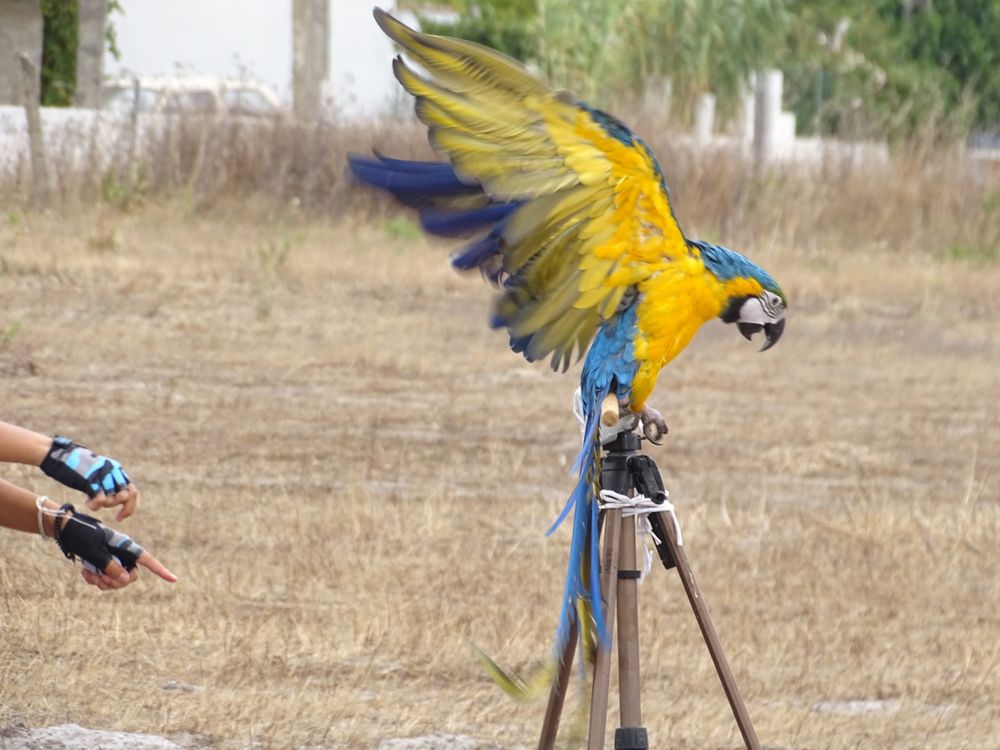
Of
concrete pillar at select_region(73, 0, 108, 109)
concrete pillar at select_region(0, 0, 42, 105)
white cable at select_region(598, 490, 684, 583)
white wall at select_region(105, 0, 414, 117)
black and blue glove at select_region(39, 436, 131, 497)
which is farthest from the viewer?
white wall at select_region(105, 0, 414, 117)

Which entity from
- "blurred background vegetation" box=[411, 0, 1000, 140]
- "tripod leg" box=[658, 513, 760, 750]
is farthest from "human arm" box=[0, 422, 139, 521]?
"blurred background vegetation" box=[411, 0, 1000, 140]

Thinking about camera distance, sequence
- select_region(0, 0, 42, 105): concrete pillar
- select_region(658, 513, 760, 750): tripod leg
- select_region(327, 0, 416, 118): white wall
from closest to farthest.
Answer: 1. select_region(658, 513, 760, 750): tripod leg
2. select_region(0, 0, 42, 105): concrete pillar
3. select_region(327, 0, 416, 118): white wall

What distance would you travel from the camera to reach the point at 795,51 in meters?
32.0

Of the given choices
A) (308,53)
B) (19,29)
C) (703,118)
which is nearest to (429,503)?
(703,118)

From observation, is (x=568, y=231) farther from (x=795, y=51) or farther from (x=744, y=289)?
(x=795, y=51)

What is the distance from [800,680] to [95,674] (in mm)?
2091

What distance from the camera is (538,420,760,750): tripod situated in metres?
3.60

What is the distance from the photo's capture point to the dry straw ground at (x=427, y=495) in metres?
4.96

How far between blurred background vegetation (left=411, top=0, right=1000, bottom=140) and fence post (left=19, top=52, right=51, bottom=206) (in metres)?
6.46

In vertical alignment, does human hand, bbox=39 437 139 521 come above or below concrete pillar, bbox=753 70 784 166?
above

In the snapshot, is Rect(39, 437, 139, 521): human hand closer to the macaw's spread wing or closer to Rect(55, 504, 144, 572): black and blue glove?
Rect(55, 504, 144, 572): black and blue glove

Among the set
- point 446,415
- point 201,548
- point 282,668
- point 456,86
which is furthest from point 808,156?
point 456,86

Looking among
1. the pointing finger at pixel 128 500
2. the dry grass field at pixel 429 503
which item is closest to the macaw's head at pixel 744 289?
the dry grass field at pixel 429 503

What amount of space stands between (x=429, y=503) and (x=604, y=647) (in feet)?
12.1
